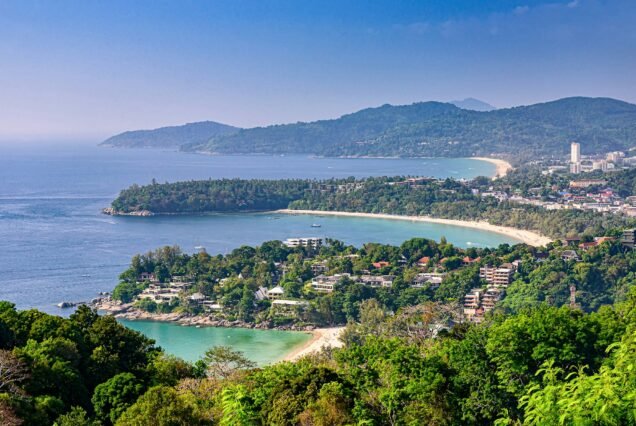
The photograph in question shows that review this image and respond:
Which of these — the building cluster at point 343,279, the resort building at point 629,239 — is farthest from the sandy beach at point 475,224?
the building cluster at point 343,279

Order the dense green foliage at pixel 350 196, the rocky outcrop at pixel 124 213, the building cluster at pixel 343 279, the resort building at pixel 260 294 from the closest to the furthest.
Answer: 1. the resort building at pixel 260 294
2. the building cluster at pixel 343 279
3. the dense green foliage at pixel 350 196
4. the rocky outcrop at pixel 124 213

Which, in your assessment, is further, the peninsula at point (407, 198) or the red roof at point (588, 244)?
the peninsula at point (407, 198)

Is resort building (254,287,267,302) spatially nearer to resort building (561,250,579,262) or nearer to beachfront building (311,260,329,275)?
beachfront building (311,260,329,275)

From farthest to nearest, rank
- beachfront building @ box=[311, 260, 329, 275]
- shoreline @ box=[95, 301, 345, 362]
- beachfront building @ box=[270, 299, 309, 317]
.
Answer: beachfront building @ box=[311, 260, 329, 275] → beachfront building @ box=[270, 299, 309, 317] → shoreline @ box=[95, 301, 345, 362]

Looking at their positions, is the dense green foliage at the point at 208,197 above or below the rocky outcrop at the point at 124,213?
above

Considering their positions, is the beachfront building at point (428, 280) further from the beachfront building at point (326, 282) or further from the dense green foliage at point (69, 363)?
the dense green foliage at point (69, 363)

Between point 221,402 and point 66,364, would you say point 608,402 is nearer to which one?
point 221,402

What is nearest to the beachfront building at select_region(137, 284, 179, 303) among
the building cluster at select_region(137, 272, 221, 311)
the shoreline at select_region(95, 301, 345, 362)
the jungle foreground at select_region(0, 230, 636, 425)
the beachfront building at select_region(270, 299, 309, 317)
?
the building cluster at select_region(137, 272, 221, 311)
